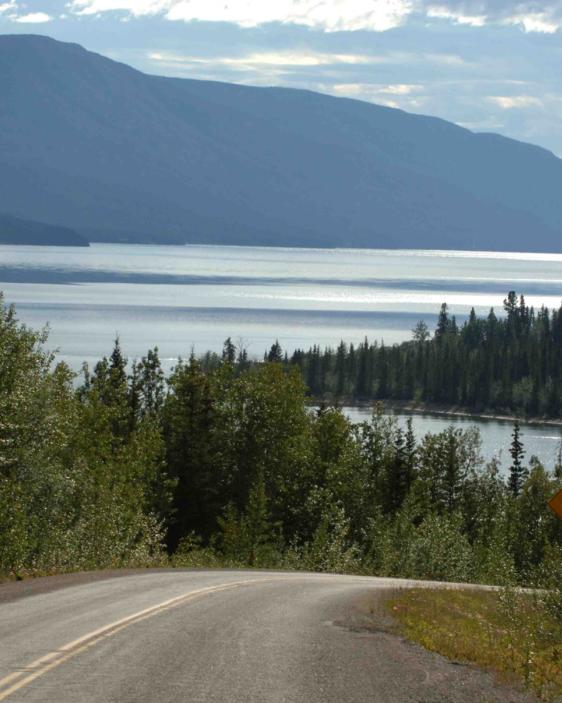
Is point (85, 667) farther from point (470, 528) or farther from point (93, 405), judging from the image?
point (470, 528)

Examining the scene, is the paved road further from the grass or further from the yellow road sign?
the yellow road sign

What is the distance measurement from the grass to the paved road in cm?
63

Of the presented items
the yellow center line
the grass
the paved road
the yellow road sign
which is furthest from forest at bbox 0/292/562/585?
the yellow center line

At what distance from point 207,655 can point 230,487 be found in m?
55.6

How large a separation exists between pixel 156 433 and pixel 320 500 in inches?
416

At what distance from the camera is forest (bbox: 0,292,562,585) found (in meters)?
40.4

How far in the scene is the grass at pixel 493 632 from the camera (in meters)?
18.1

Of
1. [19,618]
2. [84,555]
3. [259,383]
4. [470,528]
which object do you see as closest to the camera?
[19,618]

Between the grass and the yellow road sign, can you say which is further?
the grass

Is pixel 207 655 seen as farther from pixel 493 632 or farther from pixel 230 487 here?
pixel 230 487

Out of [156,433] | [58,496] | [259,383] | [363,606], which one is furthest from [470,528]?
[363,606]

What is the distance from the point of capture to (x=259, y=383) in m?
75.4

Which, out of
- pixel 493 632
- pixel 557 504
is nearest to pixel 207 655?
pixel 557 504

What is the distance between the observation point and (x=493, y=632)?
23922 mm
